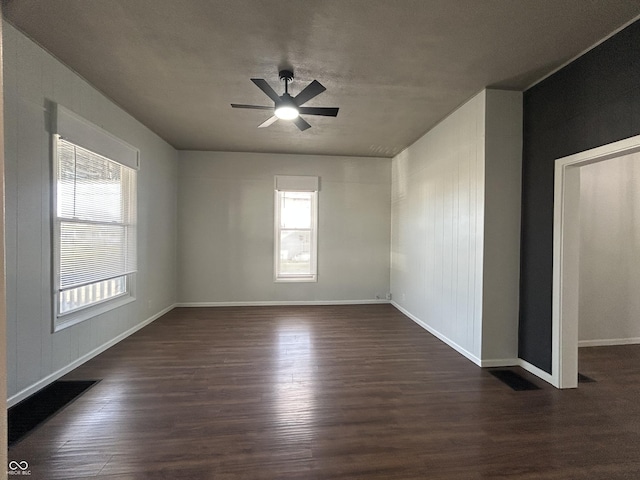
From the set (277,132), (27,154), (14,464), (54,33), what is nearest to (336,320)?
(277,132)

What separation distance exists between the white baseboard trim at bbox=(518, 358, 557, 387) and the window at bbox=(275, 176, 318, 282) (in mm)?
3597

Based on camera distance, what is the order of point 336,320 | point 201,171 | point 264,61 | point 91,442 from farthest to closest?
point 201,171 < point 336,320 < point 264,61 < point 91,442

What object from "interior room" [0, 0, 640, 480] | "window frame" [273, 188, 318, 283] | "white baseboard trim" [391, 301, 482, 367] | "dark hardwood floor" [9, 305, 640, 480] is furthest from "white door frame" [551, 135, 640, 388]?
"window frame" [273, 188, 318, 283]

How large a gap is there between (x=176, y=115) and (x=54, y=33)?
1614 mm

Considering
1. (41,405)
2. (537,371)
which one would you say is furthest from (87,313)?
(537,371)

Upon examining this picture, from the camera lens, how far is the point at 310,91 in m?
2.76

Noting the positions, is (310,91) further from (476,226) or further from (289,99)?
(476,226)

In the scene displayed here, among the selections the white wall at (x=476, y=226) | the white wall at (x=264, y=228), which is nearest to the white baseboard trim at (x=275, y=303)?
the white wall at (x=264, y=228)

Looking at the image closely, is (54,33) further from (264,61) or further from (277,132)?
(277,132)

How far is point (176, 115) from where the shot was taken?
4.03m

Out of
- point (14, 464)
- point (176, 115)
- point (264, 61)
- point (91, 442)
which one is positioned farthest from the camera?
point (176, 115)

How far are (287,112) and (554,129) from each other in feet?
8.17

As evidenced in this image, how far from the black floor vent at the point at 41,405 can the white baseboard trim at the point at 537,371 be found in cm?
415

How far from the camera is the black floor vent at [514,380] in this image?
2.81 meters
